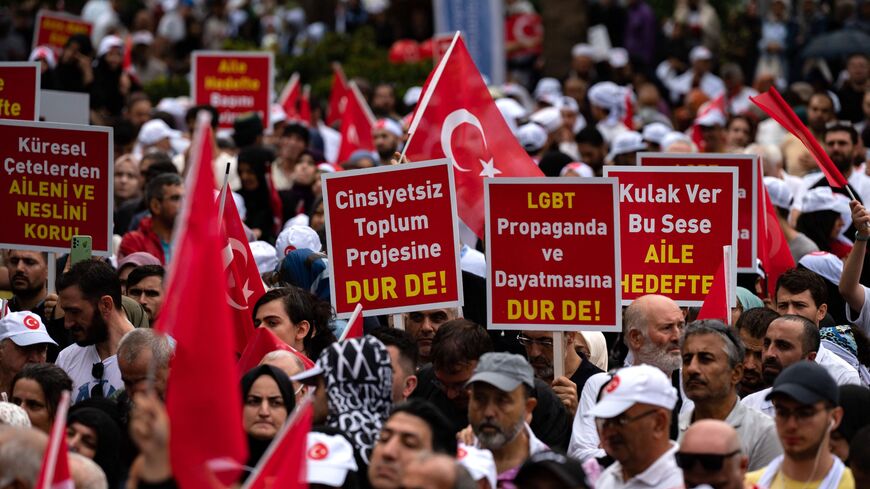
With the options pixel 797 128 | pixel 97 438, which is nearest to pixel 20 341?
pixel 97 438

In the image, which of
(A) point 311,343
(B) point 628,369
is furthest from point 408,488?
(A) point 311,343

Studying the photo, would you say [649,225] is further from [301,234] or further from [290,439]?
[290,439]

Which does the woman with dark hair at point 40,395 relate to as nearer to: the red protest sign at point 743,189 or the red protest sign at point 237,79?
the red protest sign at point 743,189

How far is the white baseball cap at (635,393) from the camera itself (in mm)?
6402

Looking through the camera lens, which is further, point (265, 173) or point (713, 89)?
point (713, 89)

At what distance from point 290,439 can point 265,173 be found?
7.82m

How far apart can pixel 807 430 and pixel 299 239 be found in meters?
4.65

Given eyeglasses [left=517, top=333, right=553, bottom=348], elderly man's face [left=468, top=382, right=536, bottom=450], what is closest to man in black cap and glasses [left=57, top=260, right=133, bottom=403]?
eyeglasses [left=517, top=333, right=553, bottom=348]

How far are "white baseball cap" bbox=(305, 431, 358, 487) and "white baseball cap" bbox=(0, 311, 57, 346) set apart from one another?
8.94ft

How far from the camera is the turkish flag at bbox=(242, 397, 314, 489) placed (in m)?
5.64

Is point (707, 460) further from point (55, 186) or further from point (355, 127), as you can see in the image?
point (355, 127)

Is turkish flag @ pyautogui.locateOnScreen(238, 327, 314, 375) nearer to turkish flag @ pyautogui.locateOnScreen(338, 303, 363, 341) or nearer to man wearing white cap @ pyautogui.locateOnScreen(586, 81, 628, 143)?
turkish flag @ pyautogui.locateOnScreen(338, 303, 363, 341)

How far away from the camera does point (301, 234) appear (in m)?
10.4

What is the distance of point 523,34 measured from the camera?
1014 inches
